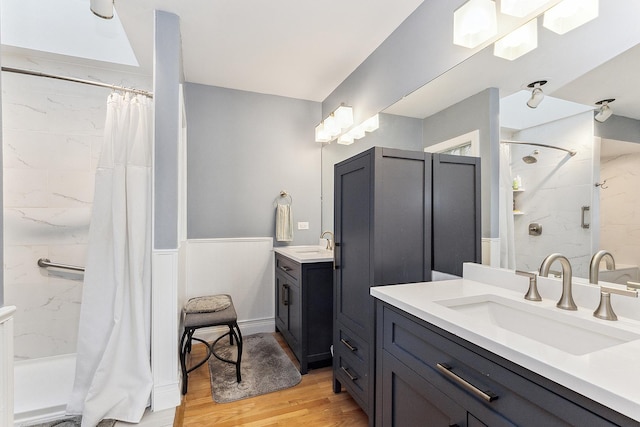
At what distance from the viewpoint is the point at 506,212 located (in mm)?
1402

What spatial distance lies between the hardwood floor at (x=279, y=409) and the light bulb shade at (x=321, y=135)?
2.21m

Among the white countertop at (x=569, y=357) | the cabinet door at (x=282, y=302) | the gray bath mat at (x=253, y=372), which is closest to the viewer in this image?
the white countertop at (x=569, y=357)

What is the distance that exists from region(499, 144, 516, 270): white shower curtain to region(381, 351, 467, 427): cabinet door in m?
0.73

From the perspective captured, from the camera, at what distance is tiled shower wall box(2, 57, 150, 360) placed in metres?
→ 2.21

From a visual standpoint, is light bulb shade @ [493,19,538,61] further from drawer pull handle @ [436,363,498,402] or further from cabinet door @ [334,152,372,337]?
drawer pull handle @ [436,363,498,402]

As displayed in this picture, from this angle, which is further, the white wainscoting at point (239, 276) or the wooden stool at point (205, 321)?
the white wainscoting at point (239, 276)

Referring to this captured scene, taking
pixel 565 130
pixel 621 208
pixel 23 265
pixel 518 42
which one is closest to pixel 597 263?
pixel 621 208

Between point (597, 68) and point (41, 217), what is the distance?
3.48 metres

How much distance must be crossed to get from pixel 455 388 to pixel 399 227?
0.82 metres

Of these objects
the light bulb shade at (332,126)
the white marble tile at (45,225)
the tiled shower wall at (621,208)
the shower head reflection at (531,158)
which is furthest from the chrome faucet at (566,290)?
the white marble tile at (45,225)

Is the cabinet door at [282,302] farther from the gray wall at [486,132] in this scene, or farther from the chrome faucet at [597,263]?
the chrome faucet at [597,263]

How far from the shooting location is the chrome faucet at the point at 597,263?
Result: 1.04 meters

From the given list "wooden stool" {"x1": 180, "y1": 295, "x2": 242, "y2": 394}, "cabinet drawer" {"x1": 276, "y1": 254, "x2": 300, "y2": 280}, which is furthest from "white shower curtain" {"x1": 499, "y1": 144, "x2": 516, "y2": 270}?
"wooden stool" {"x1": 180, "y1": 295, "x2": 242, "y2": 394}

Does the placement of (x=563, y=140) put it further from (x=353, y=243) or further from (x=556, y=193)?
(x=353, y=243)
